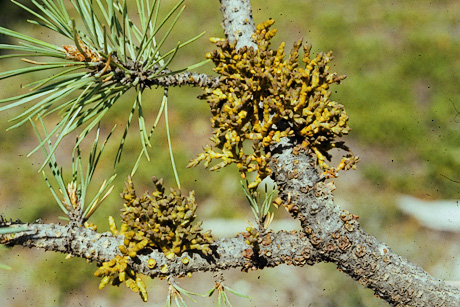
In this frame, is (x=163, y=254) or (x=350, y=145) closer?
(x=163, y=254)

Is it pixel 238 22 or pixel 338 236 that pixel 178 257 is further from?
pixel 238 22

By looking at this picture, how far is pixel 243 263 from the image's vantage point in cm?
111

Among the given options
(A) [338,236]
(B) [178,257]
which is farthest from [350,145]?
(B) [178,257]

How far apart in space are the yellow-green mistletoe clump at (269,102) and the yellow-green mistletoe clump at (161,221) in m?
0.11

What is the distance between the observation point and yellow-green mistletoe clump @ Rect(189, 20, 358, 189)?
1.01 m

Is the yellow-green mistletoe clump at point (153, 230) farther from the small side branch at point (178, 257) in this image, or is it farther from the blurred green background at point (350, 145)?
the blurred green background at point (350, 145)

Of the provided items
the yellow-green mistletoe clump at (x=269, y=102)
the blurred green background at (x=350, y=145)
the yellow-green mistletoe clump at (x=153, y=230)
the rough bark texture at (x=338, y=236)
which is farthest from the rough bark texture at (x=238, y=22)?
the blurred green background at (x=350, y=145)

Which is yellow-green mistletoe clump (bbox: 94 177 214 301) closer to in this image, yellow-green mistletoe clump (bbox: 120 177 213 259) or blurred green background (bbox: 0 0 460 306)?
yellow-green mistletoe clump (bbox: 120 177 213 259)

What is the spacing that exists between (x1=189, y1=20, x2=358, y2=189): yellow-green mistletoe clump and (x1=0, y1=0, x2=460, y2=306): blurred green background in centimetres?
199

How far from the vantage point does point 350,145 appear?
320cm

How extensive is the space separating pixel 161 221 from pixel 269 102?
38 centimetres

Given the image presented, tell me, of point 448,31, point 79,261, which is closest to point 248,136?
point 79,261

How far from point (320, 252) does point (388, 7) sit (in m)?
3.21

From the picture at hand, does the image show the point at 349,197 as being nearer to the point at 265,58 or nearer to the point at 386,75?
the point at 386,75
